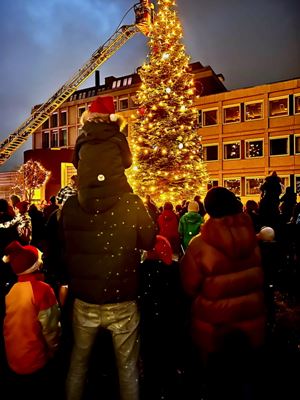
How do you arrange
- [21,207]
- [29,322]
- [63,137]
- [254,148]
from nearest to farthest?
[29,322], [21,207], [254,148], [63,137]

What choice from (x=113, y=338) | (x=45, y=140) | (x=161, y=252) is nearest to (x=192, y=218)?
(x=161, y=252)

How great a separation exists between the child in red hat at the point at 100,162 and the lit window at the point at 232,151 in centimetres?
3224

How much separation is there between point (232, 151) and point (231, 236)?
107ft

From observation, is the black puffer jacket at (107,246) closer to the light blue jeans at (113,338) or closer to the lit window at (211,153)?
the light blue jeans at (113,338)

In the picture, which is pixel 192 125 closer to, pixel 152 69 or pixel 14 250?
pixel 152 69

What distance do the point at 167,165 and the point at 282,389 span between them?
456 inches

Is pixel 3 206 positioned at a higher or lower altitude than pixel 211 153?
lower

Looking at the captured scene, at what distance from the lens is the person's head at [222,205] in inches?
116

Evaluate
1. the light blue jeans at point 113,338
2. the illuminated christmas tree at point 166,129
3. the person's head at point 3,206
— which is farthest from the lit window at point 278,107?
the light blue jeans at point 113,338

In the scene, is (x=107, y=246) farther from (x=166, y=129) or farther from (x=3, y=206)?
(x=166, y=129)

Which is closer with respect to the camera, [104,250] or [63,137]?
[104,250]

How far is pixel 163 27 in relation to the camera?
52.0ft

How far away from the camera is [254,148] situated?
33.3 meters

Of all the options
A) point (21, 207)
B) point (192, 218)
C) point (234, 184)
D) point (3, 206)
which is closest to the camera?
point (3, 206)
